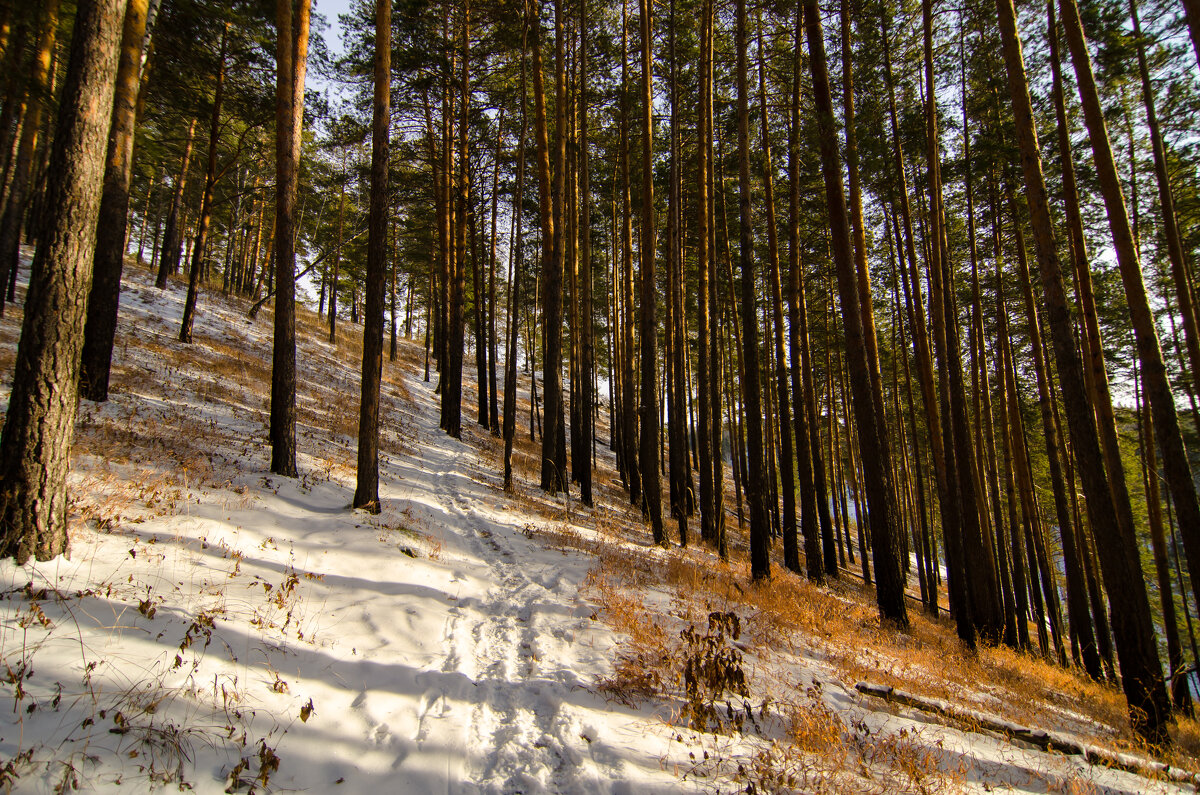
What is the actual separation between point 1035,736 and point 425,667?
6.30m

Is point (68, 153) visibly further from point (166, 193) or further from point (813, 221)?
point (166, 193)

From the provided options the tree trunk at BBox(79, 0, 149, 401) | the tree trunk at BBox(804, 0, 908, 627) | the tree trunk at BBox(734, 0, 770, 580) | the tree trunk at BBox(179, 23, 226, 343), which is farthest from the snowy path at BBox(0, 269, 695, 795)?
the tree trunk at BBox(179, 23, 226, 343)

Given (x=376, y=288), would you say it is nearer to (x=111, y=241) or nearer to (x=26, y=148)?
(x=111, y=241)

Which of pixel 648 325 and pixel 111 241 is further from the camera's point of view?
pixel 648 325

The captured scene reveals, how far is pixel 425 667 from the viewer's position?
14.7ft

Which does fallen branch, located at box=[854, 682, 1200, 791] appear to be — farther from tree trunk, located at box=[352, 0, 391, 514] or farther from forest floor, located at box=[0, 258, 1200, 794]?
tree trunk, located at box=[352, 0, 391, 514]

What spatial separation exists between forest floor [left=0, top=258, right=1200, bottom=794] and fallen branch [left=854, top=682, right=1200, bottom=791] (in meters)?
0.04

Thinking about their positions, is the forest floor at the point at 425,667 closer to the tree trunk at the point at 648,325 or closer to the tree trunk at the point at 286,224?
the tree trunk at the point at 286,224

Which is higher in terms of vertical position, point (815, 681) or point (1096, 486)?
point (1096, 486)

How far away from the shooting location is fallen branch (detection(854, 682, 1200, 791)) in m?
4.83

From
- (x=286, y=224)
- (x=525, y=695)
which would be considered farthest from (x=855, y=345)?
(x=286, y=224)

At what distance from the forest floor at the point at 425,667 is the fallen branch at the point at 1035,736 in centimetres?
4

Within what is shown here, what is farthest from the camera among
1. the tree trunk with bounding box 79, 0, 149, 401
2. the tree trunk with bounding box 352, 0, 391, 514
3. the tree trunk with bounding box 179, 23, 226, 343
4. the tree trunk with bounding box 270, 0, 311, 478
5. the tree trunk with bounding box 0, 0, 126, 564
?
the tree trunk with bounding box 179, 23, 226, 343

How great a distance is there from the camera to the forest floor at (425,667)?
3.09m
